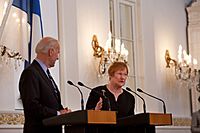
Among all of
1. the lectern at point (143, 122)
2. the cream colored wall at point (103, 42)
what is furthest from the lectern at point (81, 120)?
the cream colored wall at point (103, 42)

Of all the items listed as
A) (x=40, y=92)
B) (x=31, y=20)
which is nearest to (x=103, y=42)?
(x=31, y=20)

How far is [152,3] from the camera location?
8.45 metres

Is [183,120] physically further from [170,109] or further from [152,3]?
[152,3]

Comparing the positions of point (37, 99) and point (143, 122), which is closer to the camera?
point (37, 99)

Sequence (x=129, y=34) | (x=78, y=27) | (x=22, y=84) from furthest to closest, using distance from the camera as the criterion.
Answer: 1. (x=129, y=34)
2. (x=78, y=27)
3. (x=22, y=84)

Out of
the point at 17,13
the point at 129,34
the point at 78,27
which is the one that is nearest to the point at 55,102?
the point at 17,13

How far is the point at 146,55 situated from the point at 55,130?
14.2ft

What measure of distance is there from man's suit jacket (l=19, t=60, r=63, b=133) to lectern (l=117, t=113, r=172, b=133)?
82cm

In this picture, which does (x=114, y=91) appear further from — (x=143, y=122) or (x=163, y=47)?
(x=163, y=47)

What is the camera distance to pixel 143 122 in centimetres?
466

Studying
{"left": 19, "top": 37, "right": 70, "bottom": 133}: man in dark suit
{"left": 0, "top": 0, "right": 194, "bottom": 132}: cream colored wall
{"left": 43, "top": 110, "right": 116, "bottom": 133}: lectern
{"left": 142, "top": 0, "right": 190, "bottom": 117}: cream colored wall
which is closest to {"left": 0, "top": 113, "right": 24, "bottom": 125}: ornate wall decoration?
{"left": 0, "top": 0, "right": 194, "bottom": 132}: cream colored wall

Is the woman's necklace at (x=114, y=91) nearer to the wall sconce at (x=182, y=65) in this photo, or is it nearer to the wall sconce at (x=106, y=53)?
the wall sconce at (x=106, y=53)

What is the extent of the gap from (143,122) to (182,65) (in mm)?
4040

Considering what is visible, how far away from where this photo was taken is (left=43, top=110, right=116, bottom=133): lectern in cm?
370
